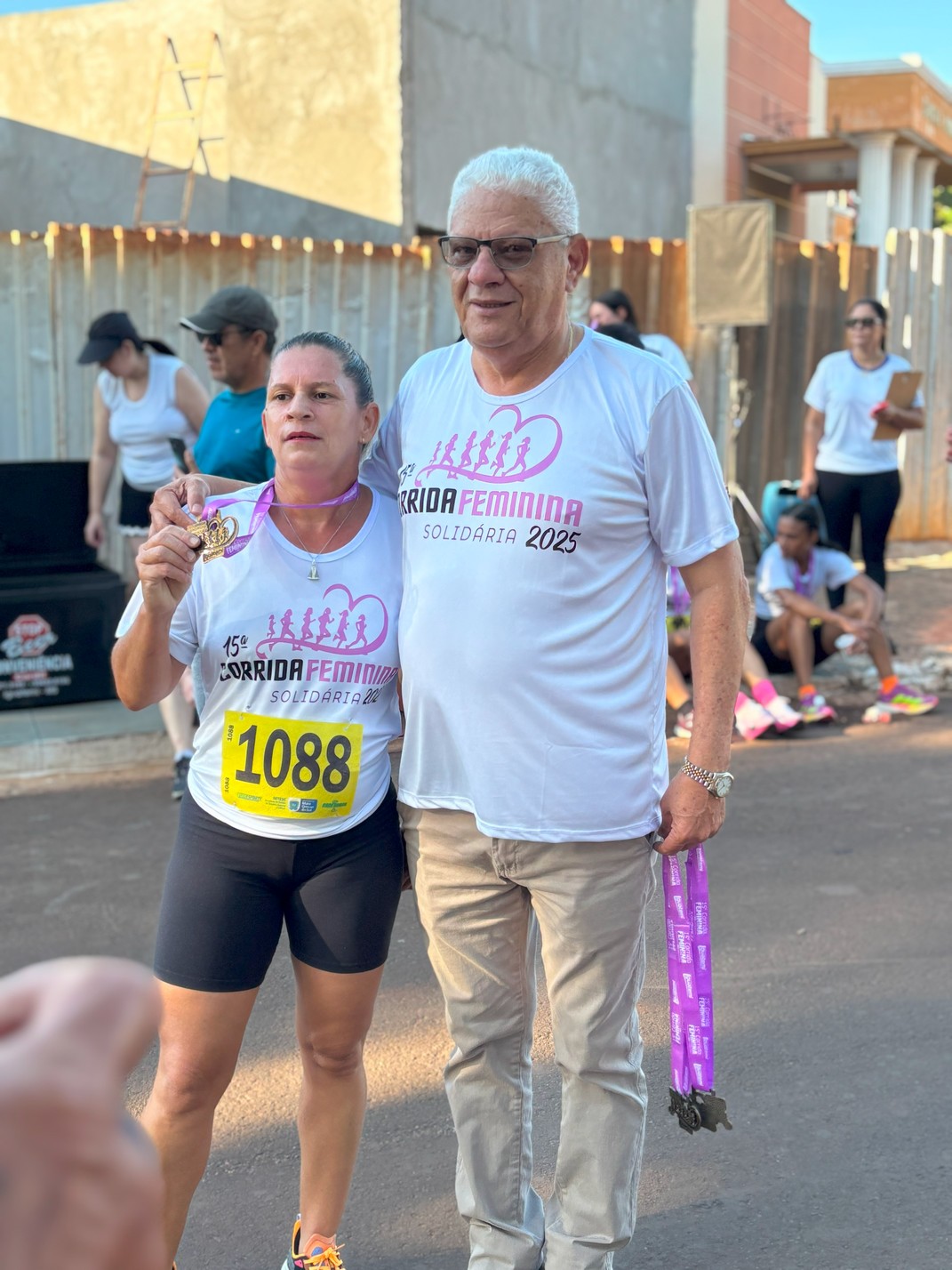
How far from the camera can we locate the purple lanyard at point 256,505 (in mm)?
2656

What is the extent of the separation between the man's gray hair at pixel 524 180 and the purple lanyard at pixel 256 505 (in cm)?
55

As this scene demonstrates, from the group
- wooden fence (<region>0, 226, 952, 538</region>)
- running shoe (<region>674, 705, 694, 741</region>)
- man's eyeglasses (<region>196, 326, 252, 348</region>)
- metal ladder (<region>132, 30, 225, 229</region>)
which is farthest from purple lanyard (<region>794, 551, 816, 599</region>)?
metal ladder (<region>132, 30, 225, 229</region>)

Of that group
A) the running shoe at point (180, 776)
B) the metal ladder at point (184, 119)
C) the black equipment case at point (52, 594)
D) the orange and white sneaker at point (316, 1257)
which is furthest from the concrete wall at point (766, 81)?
the orange and white sneaker at point (316, 1257)

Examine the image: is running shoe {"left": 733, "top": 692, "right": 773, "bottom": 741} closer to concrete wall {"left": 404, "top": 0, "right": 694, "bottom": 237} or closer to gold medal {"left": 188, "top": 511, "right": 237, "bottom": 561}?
gold medal {"left": 188, "top": 511, "right": 237, "bottom": 561}

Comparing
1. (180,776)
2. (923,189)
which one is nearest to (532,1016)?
(180,776)

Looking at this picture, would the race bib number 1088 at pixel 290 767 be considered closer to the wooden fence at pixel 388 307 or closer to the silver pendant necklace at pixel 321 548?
the silver pendant necklace at pixel 321 548

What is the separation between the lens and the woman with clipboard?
8.64 m

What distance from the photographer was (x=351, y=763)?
2641 mm

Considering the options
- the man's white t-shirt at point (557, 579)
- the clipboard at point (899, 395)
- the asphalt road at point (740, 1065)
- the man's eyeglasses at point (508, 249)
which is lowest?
the asphalt road at point (740, 1065)

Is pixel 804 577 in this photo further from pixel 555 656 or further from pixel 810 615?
pixel 555 656

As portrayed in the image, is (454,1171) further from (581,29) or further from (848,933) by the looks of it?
(581,29)

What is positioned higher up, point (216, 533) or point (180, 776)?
point (216, 533)

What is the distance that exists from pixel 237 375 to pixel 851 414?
4.93m

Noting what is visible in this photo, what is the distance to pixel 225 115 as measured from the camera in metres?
13.3
